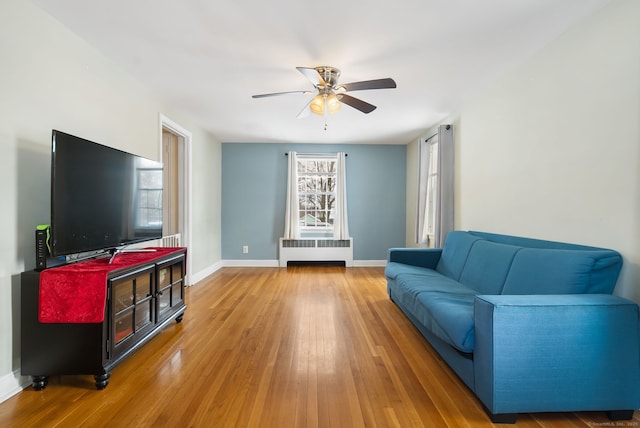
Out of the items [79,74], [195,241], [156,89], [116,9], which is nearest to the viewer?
[116,9]

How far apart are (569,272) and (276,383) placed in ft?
6.23

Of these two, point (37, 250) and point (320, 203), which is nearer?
point (37, 250)

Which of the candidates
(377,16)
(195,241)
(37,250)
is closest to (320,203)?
(195,241)

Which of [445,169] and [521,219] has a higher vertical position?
[445,169]

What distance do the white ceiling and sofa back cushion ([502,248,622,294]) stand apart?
154 centimetres

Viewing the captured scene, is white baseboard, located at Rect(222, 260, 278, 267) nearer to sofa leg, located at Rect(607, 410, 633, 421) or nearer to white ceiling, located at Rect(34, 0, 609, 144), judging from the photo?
white ceiling, located at Rect(34, 0, 609, 144)

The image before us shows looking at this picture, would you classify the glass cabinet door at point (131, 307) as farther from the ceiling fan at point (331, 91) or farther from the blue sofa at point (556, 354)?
the blue sofa at point (556, 354)

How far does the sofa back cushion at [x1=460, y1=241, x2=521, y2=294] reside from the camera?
7.86ft

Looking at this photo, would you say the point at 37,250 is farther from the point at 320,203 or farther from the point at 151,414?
the point at 320,203

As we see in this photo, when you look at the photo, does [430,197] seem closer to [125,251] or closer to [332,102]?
[332,102]

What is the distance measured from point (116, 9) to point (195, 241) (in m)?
3.26

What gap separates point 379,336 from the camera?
2713 mm

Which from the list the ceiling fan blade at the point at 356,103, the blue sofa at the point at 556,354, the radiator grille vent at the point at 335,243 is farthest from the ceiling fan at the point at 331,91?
the radiator grille vent at the point at 335,243

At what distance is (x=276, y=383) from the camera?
1974 mm
